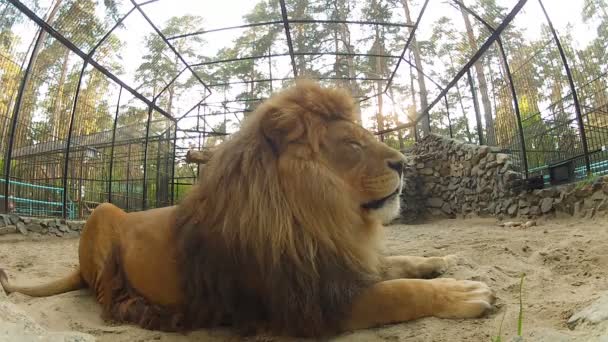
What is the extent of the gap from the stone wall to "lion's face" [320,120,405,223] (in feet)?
15.0

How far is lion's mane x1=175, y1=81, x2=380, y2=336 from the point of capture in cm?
177

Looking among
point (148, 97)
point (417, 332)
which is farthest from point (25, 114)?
point (417, 332)

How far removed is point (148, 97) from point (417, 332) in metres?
10.2

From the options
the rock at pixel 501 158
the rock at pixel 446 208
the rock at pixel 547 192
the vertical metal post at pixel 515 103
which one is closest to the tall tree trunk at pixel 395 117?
the rock at pixel 446 208

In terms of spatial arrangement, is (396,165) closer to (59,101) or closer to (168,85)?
(59,101)

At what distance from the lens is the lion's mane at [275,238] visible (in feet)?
5.82

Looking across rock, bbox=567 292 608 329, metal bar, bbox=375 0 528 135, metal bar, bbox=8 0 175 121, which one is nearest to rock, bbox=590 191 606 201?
metal bar, bbox=375 0 528 135

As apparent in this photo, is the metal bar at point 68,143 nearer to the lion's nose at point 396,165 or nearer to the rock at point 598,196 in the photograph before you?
the lion's nose at point 396,165

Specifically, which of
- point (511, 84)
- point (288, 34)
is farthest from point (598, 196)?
point (288, 34)

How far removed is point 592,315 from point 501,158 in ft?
23.8

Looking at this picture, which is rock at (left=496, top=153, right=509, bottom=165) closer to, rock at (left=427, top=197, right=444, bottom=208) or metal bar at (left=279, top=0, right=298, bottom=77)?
rock at (left=427, top=197, right=444, bottom=208)

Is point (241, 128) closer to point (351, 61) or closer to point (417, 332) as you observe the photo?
point (417, 332)

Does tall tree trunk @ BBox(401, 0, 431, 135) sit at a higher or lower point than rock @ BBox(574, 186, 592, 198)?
higher

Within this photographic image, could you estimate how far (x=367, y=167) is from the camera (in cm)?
210
